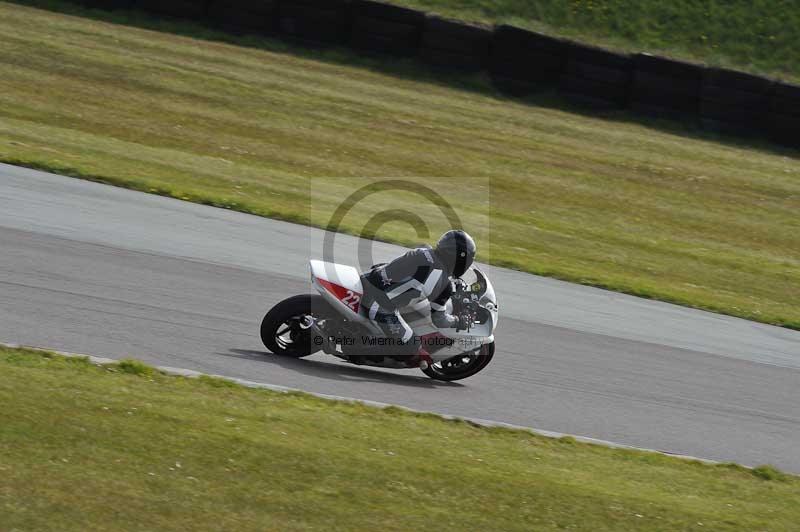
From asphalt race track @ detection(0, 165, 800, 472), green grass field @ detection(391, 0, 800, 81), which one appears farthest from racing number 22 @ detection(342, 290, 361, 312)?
green grass field @ detection(391, 0, 800, 81)

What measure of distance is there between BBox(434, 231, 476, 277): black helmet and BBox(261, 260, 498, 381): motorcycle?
0.42 m

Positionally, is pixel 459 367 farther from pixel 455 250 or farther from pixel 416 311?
pixel 455 250

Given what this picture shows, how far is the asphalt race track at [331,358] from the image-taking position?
30.8 feet

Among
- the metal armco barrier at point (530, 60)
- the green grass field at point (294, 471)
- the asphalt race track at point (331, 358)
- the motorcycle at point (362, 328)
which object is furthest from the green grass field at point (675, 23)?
the green grass field at point (294, 471)

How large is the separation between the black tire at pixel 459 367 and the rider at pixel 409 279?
0.71m

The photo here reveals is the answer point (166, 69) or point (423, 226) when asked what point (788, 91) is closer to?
point (423, 226)

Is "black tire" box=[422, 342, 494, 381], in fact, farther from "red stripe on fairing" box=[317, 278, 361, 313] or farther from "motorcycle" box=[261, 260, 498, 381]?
"red stripe on fairing" box=[317, 278, 361, 313]

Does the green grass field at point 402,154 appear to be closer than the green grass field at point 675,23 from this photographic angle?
Yes

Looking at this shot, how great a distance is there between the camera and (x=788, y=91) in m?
22.0

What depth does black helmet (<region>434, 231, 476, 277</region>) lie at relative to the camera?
947 cm

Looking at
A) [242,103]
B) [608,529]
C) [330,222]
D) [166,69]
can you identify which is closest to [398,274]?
[608,529]

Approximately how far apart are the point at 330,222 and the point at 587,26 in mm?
13378

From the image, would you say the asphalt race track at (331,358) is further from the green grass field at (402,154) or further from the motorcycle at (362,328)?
the green grass field at (402,154)

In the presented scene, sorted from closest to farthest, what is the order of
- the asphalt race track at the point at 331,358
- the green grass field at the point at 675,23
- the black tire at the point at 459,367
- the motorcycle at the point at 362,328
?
the asphalt race track at the point at 331,358 → the motorcycle at the point at 362,328 → the black tire at the point at 459,367 → the green grass field at the point at 675,23
